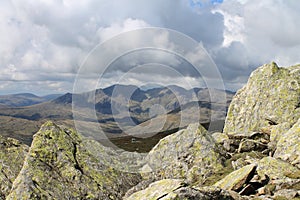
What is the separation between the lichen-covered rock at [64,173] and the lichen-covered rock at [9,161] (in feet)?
10.3

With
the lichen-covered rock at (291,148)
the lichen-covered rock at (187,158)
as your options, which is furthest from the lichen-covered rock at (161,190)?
the lichen-covered rock at (291,148)

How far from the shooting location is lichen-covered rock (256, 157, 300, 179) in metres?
16.9

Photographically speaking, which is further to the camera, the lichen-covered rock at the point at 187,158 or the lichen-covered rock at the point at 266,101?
the lichen-covered rock at the point at 266,101

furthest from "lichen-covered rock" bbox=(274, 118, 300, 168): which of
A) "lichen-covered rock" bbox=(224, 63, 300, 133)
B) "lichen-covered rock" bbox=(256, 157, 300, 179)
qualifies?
"lichen-covered rock" bbox=(224, 63, 300, 133)

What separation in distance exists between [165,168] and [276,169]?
7745 millimetres

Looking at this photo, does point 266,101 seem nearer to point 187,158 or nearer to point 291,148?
point 291,148

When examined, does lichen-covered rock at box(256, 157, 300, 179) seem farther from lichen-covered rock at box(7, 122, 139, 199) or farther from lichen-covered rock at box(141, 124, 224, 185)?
lichen-covered rock at box(7, 122, 139, 199)

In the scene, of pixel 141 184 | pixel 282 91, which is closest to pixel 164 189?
pixel 141 184

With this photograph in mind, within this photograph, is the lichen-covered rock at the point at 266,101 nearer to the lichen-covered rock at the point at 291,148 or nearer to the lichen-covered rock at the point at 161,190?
the lichen-covered rock at the point at 291,148

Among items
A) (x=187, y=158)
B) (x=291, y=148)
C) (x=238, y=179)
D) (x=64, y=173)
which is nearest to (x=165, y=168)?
(x=187, y=158)

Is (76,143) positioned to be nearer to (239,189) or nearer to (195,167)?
(195,167)

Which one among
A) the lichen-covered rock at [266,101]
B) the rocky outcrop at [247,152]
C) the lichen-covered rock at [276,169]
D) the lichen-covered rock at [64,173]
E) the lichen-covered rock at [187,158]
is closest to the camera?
the rocky outcrop at [247,152]

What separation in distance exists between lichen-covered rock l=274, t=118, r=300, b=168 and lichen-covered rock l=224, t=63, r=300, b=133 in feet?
26.7

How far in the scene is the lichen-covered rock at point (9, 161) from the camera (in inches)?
764
